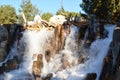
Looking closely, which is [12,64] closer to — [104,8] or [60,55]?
[60,55]

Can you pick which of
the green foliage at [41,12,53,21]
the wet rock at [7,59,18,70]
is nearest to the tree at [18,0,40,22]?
the green foliage at [41,12,53,21]

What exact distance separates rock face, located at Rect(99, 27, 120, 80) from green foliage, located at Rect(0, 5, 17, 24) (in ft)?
149

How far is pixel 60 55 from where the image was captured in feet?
102

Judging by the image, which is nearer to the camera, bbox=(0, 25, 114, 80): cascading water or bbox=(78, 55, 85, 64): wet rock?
bbox=(0, 25, 114, 80): cascading water

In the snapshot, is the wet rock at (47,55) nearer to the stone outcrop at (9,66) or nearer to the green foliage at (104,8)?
the stone outcrop at (9,66)

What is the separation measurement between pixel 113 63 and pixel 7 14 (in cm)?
4950

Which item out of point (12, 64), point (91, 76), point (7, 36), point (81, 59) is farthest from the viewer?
point (7, 36)

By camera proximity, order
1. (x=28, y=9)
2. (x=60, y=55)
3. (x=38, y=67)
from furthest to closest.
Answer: (x=28, y=9) < (x=60, y=55) < (x=38, y=67)

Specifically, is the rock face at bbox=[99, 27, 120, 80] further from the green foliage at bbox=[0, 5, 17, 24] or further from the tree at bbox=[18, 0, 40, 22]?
the tree at bbox=[18, 0, 40, 22]

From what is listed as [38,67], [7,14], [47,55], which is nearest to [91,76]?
[38,67]

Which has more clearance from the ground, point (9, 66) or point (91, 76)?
point (9, 66)

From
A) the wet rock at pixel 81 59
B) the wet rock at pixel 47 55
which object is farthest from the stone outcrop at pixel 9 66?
the wet rock at pixel 81 59

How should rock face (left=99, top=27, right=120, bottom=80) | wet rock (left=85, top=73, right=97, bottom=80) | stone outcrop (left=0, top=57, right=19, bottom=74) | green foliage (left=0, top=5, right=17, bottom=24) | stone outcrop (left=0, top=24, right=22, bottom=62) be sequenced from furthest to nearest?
green foliage (left=0, top=5, right=17, bottom=24), stone outcrop (left=0, top=24, right=22, bottom=62), stone outcrop (left=0, top=57, right=19, bottom=74), wet rock (left=85, top=73, right=97, bottom=80), rock face (left=99, top=27, right=120, bottom=80)

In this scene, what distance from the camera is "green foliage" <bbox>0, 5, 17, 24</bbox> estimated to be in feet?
228
